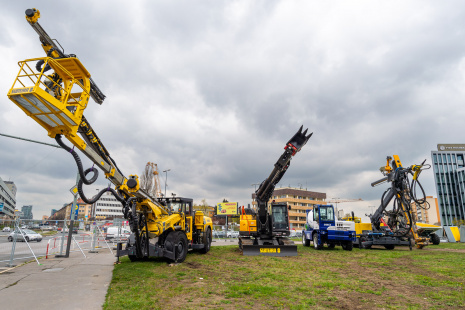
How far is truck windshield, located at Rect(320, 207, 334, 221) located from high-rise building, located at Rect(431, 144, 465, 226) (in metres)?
52.3

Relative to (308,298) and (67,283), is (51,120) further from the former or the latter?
(308,298)

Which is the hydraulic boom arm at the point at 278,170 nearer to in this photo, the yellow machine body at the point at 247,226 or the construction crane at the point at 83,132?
the yellow machine body at the point at 247,226

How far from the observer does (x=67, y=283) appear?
7.91m

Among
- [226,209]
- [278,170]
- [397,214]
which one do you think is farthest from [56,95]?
[226,209]

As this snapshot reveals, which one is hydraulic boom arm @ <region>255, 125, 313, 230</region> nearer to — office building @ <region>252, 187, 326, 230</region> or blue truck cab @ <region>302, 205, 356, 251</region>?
blue truck cab @ <region>302, 205, 356, 251</region>

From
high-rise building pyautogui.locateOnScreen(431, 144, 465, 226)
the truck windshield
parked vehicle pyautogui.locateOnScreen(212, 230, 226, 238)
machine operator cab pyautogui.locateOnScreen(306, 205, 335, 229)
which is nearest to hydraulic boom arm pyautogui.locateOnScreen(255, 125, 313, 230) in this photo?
machine operator cab pyautogui.locateOnScreen(306, 205, 335, 229)

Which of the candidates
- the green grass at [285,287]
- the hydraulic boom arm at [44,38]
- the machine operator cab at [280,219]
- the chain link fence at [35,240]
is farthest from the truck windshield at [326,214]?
the hydraulic boom arm at [44,38]

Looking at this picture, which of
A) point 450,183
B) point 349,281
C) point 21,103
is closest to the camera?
point 21,103

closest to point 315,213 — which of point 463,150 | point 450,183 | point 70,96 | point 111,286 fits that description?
point 111,286

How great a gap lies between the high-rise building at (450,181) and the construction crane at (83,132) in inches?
2518

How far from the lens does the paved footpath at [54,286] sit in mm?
5957

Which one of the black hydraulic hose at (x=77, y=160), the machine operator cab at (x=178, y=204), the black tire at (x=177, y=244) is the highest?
the black hydraulic hose at (x=77, y=160)

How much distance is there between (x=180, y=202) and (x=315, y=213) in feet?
31.5

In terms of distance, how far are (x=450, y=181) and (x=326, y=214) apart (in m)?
57.0
